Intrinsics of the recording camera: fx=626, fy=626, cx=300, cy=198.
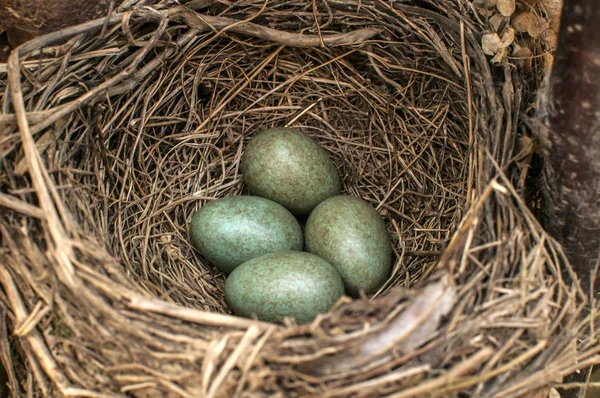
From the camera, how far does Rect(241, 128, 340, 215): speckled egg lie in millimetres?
1794

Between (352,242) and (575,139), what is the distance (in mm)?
621

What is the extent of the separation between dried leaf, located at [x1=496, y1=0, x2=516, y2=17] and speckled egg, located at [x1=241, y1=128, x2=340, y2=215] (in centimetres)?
63

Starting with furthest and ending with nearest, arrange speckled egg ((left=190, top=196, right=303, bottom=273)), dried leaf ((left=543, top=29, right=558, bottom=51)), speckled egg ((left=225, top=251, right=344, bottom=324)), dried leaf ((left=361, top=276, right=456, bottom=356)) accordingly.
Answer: speckled egg ((left=190, top=196, right=303, bottom=273)) < dried leaf ((left=543, top=29, right=558, bottom=51)) < speckled egg ((left=225, top=251, right=344, bottom=324)) < dried leaf ((left=361, top=276, right=456, bottom=356))

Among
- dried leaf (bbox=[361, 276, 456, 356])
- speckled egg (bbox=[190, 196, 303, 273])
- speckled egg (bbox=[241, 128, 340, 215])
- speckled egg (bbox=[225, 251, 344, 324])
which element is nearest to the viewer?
dried leaf (bbox=[361, 276, 456, 356])

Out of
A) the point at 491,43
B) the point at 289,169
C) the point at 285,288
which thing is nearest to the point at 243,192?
the point at 289,169

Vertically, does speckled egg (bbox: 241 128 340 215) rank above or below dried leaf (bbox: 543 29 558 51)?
below

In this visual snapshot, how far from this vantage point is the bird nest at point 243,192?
114 centimetres

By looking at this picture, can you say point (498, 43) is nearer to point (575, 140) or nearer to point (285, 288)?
point (575, 140)

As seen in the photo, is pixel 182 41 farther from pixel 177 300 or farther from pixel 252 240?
pixel 177 300

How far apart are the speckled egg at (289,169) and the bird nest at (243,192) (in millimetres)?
123

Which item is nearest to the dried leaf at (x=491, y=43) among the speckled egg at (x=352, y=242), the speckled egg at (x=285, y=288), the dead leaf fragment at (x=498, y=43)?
the dead leaf fragment at (x=498, y=43)

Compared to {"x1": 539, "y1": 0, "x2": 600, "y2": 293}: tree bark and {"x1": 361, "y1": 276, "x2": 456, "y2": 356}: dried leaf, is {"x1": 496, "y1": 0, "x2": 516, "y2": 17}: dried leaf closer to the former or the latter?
{"x1": 539, "y1": 0, "x2": 600, "y2": 293}: tree bark

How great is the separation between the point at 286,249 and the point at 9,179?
72 centimetres

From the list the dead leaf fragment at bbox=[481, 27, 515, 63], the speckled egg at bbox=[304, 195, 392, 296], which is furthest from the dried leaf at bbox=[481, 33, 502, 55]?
the speckled egg at bbox=[304, 195, 392, 296]
